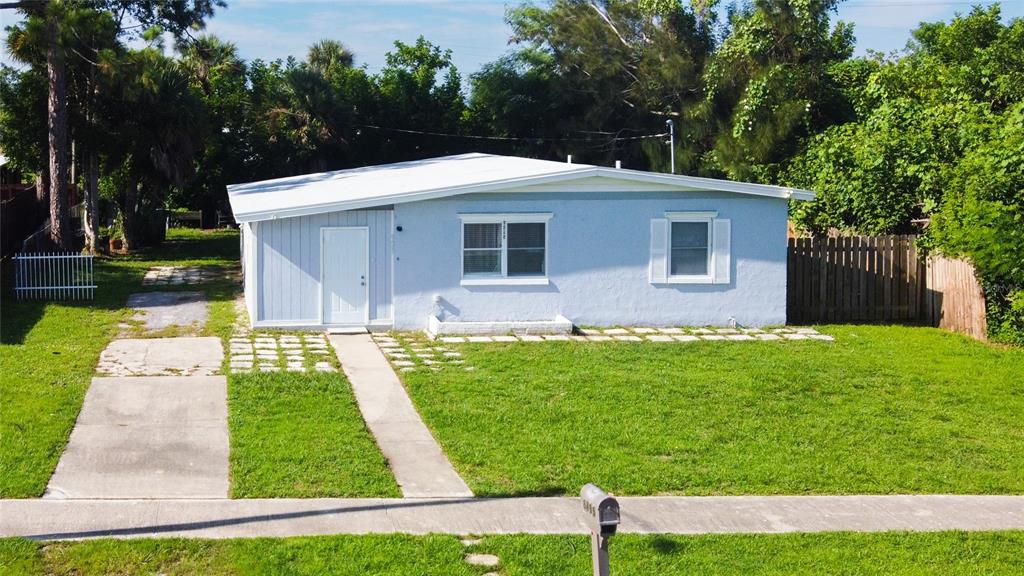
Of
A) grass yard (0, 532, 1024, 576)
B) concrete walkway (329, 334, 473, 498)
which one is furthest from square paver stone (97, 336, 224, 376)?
grass yard (0, 532, 1024, 576)

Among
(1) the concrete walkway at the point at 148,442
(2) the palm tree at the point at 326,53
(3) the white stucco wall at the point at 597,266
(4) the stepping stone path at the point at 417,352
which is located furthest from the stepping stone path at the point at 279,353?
(2) the palm tree at the point at 326,53

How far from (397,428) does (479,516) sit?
316 centimetres

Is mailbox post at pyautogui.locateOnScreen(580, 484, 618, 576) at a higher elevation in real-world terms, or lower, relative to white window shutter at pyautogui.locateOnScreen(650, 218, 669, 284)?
lower

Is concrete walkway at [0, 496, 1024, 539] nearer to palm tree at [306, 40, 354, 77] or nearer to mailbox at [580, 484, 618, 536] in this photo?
mailbox at [580, 484, 618, 536]

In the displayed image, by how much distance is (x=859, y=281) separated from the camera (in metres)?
20.6

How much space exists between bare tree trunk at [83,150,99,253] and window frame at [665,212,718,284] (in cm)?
1812

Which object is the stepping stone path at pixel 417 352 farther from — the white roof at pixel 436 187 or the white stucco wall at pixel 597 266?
the white roof at pixel 436 187

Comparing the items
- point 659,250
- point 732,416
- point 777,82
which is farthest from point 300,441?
point 777,82

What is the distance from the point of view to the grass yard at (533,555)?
7820 mm

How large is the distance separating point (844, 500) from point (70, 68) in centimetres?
2598

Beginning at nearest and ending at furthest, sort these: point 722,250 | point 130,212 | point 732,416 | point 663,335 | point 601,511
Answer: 1. point 601,511
2. point 732,416
3. point 663,335
4. point 722,250
5. point 130,212

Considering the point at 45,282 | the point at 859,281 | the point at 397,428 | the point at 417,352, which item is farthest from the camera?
the point at 45,282

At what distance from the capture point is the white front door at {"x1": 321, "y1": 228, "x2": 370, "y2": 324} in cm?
1878

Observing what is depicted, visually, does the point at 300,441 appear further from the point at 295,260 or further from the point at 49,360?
the point at 295,260
